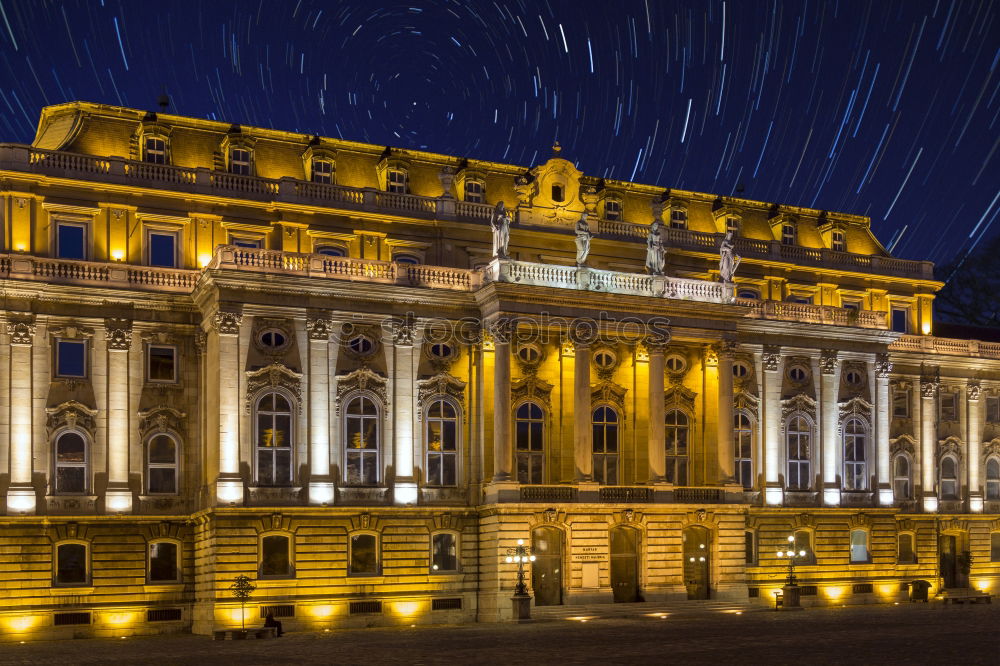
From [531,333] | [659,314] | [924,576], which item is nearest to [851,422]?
[924,576]

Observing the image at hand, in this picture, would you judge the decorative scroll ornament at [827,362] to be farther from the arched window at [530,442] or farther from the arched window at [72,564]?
the arched window at [72,564]

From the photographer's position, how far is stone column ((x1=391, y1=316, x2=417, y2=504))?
194ft

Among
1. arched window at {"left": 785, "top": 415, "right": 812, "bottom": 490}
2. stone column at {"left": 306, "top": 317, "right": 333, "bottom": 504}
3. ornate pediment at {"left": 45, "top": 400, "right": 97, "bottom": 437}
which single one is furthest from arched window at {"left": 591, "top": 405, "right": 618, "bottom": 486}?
ornate pediment at {"left": 45, "top": 400, "right": 97, "bottom": 437}

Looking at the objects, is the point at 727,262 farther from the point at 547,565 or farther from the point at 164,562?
the point at 164,562

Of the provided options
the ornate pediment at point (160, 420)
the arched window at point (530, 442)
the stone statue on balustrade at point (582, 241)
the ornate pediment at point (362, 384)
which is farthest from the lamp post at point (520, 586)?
the ornate pediment at point (160, 420)

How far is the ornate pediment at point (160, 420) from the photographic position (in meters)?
57.5

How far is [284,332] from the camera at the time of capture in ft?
188

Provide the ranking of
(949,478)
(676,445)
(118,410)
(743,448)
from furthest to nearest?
1. (949,478)
2. (743,448)
3. (676,445)
4. (118,410)

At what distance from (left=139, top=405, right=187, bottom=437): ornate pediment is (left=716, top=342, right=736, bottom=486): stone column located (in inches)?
967

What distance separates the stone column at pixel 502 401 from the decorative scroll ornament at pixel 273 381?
850cm

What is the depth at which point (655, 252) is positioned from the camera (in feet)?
209

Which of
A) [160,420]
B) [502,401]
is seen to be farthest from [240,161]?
[502,401]

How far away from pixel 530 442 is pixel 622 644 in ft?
71.0

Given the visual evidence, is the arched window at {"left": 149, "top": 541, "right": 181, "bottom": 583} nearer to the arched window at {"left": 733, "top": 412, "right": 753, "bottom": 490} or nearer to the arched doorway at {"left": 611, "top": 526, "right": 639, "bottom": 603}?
the arched doorway at {"left": 611, "top": 526, "right": 639, "bottom": 603}
